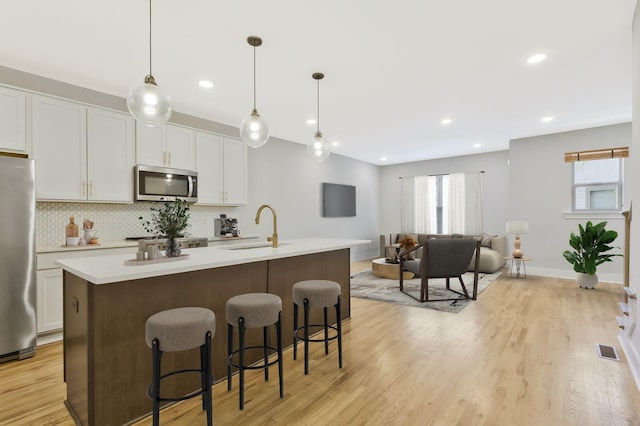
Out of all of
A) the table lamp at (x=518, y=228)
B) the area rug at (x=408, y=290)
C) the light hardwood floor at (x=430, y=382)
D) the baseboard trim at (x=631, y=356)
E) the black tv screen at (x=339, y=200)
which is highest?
the black tv screen at (x=339, y=200)

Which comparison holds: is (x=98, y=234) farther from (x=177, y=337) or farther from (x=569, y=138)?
(x=569, y=138)

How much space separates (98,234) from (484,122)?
572 cm

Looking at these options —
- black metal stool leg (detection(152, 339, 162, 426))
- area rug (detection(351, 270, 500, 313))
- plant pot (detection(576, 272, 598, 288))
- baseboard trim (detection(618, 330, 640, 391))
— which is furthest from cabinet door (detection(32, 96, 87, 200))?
plant pot (detection(576, 272, 598, 288))

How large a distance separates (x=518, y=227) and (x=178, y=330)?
5921 millimetres

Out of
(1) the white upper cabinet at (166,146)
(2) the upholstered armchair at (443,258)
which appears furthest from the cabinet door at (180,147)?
(2) the upholstered armchair at (443,258)

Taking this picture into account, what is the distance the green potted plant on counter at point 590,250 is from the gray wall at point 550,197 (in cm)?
75

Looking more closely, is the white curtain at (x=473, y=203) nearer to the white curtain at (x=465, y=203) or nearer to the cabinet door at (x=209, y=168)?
the white curtain at (x=465, y=203)

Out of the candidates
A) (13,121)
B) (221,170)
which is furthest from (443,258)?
(13,121)

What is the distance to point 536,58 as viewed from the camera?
302 centimetres

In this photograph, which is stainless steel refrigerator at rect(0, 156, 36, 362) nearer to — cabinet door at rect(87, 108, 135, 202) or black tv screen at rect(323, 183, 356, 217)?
cabinet door at rect(87, 108, 135, 202)

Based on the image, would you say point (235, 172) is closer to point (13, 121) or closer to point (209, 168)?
point (209, 168)

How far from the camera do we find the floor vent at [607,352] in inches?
101

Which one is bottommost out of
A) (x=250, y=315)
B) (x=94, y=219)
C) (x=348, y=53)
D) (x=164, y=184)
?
(x=250, y=315)

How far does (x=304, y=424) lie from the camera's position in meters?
1.77
